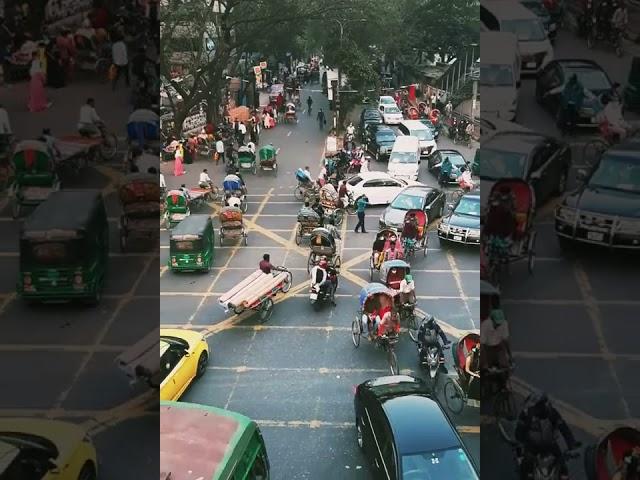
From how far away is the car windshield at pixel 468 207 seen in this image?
33.6 feet

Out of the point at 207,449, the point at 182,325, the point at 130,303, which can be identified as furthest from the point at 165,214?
the point at 207,449

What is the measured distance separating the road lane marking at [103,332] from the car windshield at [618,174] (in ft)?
14.1

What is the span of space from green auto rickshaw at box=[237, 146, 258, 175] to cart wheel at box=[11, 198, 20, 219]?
5466 mm

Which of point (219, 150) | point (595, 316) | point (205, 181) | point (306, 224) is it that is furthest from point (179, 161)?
point (595, 316)

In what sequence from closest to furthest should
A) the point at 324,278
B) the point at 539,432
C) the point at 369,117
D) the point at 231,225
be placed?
the point at 539,432, the point at 324,278, the point at 231,225, the point at 369,117

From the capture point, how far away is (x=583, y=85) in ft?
18.8

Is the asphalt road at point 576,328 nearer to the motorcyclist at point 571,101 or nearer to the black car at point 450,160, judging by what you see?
the motorcyclist at point 571,101

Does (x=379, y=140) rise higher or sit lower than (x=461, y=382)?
higher

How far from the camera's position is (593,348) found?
18.6 feet

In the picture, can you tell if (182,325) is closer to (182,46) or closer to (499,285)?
(499,285)

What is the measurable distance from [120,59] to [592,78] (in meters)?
4.48

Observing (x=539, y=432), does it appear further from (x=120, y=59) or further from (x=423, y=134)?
(x=423, y=134)

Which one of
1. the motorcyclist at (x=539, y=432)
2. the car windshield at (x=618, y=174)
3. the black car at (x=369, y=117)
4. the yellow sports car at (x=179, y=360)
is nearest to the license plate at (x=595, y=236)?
the car windshield at (x=618, y=174)

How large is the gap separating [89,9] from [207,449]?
4.47 metres
